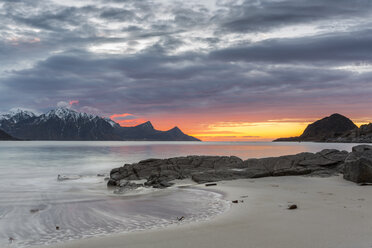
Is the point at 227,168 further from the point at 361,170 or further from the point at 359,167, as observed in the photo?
the point at 361,170

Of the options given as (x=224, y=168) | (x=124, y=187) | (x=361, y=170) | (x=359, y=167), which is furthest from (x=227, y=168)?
(x=361, y=170)

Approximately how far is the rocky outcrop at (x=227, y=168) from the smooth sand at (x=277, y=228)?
23.4 ft

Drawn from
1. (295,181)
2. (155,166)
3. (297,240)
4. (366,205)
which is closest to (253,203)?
(366,205)

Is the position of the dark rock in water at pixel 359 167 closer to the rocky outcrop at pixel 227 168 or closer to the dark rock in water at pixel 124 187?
the rocky outcrop at pixel 227 168

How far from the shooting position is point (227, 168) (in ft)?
72.9

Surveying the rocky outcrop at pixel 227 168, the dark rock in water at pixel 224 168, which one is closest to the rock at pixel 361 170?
the rocky outcrop at pixel 227 168

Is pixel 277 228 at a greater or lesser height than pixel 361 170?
lesser

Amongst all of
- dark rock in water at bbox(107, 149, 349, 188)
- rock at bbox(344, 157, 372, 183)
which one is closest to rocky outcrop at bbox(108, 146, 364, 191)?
dark rock in water at bbox(107, 149, 349, 188)

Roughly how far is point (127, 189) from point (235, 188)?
659 cm

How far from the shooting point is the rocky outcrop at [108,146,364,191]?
2019cm

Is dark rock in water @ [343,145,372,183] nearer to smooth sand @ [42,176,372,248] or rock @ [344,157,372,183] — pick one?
rock @ [344,157,372,183]

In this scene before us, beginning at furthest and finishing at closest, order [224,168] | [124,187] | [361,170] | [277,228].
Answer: [224,168], [124,187], [361,170], [277,228]

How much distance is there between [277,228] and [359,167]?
10836 mm

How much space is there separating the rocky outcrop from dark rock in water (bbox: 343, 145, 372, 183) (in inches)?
10.5
